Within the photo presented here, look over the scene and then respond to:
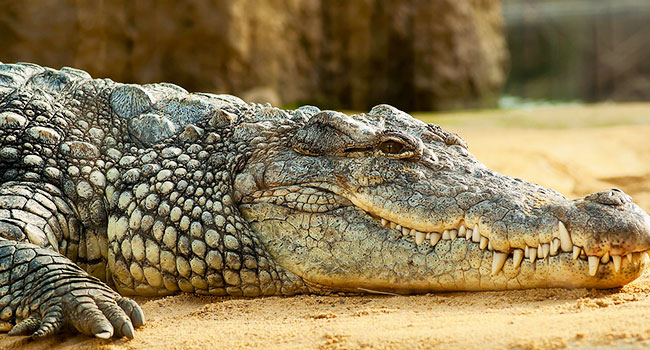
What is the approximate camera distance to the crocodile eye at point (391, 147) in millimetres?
3379

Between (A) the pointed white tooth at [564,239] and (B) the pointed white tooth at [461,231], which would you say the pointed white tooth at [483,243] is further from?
(A) the pointed white tooth at [564,239]

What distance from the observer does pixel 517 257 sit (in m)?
3.01

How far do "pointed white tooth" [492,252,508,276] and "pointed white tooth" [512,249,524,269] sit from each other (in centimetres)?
4

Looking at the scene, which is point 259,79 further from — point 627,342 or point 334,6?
point 627,342

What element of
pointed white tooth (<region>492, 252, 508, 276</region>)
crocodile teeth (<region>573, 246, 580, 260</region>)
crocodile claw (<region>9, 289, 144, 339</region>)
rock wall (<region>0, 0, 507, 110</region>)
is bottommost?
crocodile claw (<region>9, 289, 144, 339</region>)

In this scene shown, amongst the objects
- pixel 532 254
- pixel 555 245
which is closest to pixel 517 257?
pixel 532 254

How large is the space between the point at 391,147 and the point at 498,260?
2.38ft

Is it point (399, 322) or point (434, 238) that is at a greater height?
point (434, 238)

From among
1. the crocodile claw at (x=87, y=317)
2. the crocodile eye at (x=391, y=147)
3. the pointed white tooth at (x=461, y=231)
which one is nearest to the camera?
the crocodile claw at (x=87, y=317)

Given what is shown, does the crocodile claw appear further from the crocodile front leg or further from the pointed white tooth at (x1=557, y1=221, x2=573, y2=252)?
the pointed white tooth at (x1=557, y1=221, x2=573, y2=252)

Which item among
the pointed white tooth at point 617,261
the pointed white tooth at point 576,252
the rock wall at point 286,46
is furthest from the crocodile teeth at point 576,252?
the rock wall at point 286,46

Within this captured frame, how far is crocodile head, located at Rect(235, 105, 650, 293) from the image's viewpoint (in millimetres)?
2916

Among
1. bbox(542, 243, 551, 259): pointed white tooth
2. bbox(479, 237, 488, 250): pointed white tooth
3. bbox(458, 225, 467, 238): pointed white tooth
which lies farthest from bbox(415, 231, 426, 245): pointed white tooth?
bbox(542, 243, 551, 259): pointed white tooth

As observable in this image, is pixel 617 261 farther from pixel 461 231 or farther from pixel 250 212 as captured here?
pixel 250 212
